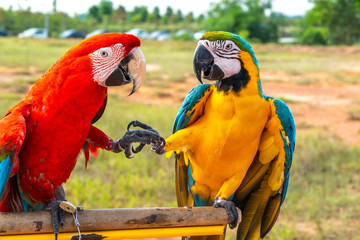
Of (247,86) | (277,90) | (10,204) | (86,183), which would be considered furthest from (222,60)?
(277,90)

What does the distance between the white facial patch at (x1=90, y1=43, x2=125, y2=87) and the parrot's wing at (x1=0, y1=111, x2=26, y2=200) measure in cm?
29

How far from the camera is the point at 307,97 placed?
28.1 ft

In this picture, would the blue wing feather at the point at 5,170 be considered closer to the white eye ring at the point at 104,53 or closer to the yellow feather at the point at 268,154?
the white eye ring at the point at 104,53

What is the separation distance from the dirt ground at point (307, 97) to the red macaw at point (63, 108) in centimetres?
468

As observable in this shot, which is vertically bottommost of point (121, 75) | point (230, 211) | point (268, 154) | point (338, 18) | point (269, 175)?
point (230, 211)

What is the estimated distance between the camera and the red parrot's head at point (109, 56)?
55.4 inches

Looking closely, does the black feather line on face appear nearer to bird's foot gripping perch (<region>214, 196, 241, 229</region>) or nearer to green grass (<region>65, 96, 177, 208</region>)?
bird's foot gripping perch (<region>214, 196, 241, 229</region>)

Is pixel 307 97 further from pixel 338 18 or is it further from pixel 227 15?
pixel 227 15

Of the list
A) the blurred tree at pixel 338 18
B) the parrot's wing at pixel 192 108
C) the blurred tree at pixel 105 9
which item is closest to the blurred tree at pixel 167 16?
the blurred tree at pixel 105 9

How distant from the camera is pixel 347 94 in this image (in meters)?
8.80

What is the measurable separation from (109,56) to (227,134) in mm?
573

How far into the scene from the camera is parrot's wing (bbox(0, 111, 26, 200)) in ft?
4.37

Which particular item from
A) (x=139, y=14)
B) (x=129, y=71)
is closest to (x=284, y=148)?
(x=129, y=71)

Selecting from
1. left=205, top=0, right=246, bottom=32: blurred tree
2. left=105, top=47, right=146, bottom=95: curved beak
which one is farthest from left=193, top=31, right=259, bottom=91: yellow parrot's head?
left=205, top=0, right=246, bottom=32: blurred tree
